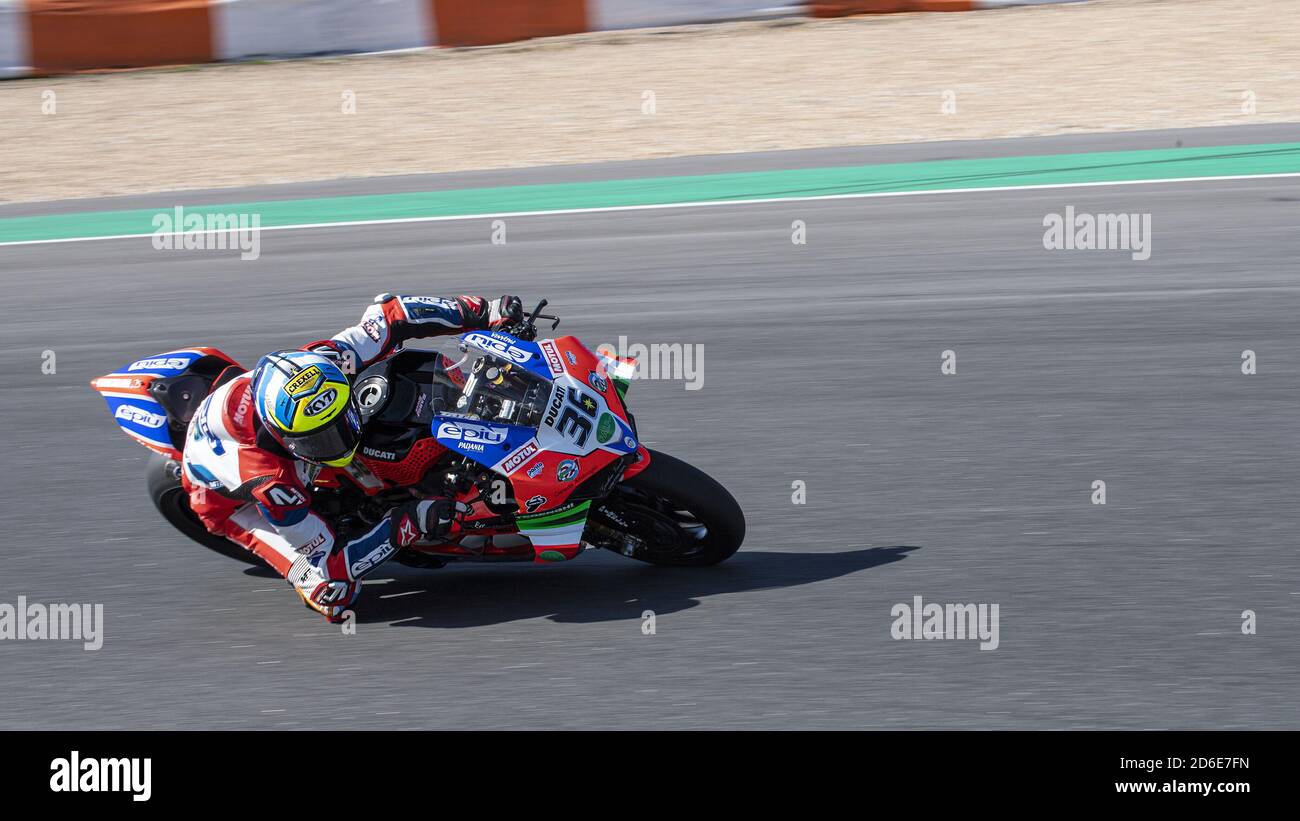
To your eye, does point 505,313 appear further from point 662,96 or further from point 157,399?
point 662,96

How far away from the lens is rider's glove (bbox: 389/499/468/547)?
4.77 meters

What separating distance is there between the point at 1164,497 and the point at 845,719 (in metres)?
2.15

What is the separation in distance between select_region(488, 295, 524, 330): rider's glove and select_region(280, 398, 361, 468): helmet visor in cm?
70

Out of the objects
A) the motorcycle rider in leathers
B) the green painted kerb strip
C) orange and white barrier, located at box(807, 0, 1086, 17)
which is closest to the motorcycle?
the motorcycle rider in leathers

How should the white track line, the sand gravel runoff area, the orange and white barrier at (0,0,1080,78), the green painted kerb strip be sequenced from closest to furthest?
the white track line → the green painted kerb strip → the sand gravel runoff area → the orange and white barrier at (0,0,1080,78)

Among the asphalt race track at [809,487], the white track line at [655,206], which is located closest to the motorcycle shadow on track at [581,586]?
the asphalt race track at [809,487]

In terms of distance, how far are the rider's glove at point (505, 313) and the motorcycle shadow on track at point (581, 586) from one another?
3.31 ft

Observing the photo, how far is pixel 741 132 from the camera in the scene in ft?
44.1

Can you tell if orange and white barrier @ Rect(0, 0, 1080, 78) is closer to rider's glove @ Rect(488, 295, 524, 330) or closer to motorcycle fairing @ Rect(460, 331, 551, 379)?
rider's glove @ Rect(488, 295, 524, 330)

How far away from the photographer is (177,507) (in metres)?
5.46
